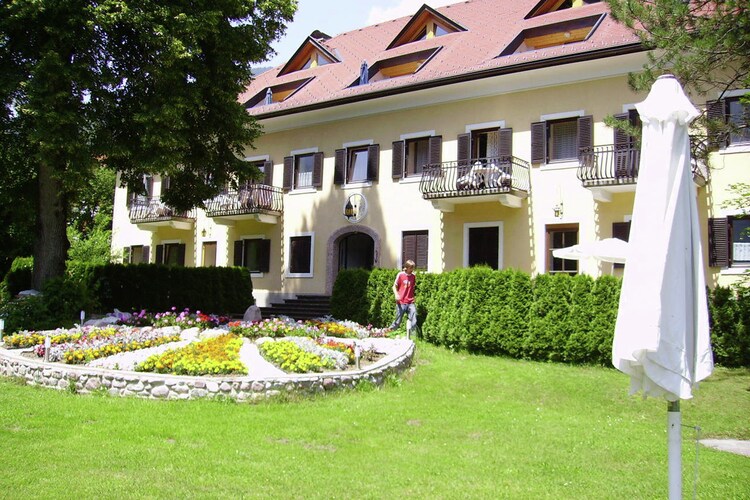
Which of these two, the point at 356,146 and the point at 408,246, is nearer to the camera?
the point at 408,246

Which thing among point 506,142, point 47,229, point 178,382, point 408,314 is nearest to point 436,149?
point 506,142

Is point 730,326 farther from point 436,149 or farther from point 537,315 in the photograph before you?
point 436,149

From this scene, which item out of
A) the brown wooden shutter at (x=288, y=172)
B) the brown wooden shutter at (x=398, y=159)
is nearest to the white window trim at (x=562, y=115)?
the brown wooden shutter at (x=398, y=159)

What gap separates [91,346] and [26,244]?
21.7 metres

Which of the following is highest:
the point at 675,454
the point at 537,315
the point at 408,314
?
the point at 537,315

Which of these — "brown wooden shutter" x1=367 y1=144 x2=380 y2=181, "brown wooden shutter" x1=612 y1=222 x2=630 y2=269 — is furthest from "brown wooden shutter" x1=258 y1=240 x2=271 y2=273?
"brown wooden shutter" x1=612 y1=222 x2=630 y2=269

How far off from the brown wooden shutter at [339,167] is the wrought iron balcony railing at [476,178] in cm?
378

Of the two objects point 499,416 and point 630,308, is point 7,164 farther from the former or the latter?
point 630,308

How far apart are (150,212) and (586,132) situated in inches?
683

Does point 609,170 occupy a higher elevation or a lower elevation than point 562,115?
lower

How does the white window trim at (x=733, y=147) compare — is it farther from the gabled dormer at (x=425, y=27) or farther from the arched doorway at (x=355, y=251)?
the arched doorway at (x=355, y=251)

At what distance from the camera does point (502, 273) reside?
1381 centimetres

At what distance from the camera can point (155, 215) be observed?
26016mm

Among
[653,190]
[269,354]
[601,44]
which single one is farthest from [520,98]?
[653,190]
